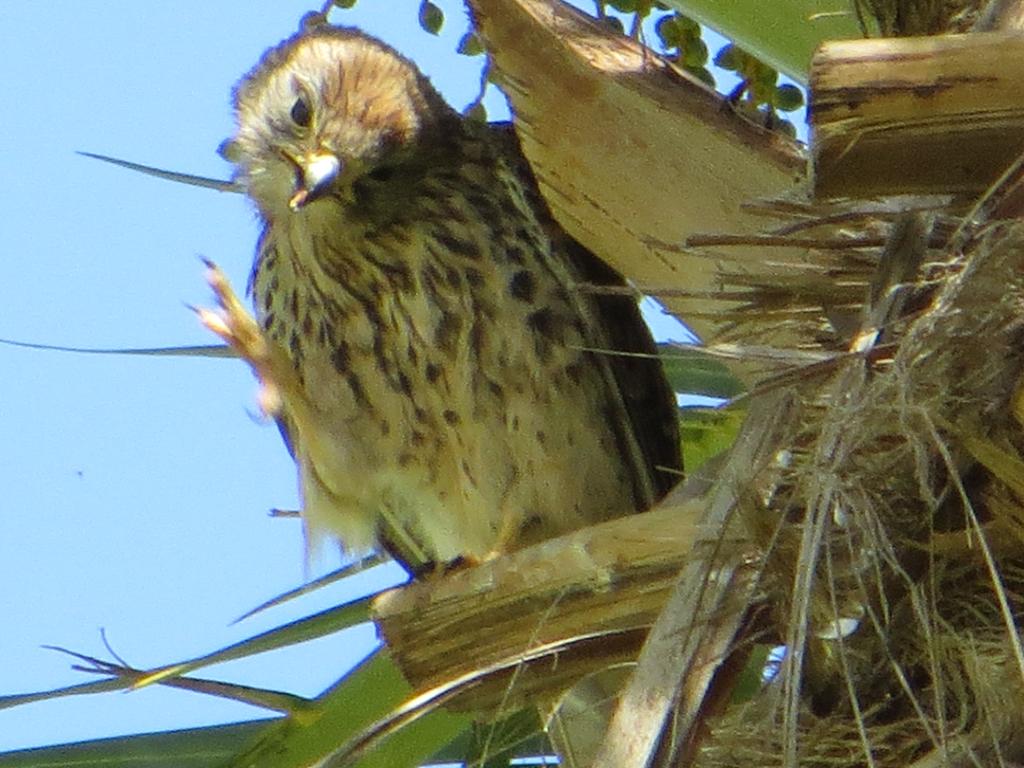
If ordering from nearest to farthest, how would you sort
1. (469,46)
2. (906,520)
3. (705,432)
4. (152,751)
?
(906,520)
(152,751)
(469,46)
(705,432)

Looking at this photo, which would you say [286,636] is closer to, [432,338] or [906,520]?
[432,338]

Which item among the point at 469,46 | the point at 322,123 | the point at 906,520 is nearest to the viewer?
the point at 906,520

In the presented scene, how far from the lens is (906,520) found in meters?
2.13

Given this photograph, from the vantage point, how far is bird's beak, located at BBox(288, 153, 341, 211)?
3202mm

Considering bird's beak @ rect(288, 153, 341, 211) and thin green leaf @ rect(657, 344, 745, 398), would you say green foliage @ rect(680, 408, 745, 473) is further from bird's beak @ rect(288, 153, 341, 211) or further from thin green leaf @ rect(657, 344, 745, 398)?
bird's beak @ rect(288, 153, 341, 211)

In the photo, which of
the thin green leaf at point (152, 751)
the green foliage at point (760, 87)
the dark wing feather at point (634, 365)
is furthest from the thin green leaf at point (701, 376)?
the thin green leaf at point (152, 751)

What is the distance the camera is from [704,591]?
2.05 metres

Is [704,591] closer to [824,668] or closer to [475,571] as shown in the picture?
[824,668]

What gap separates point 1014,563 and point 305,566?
151 centimetres

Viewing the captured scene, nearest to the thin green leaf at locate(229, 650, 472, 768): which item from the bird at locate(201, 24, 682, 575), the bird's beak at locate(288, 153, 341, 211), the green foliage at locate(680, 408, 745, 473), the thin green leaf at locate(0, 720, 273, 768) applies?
the thin green leaf at locate(0, 720, 273, 768)

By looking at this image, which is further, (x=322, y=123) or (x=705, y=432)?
(x=322, y=123)

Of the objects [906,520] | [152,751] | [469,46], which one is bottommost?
[906,520]

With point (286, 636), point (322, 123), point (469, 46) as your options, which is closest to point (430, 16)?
point (469, 46)

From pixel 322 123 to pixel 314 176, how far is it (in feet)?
0.44
